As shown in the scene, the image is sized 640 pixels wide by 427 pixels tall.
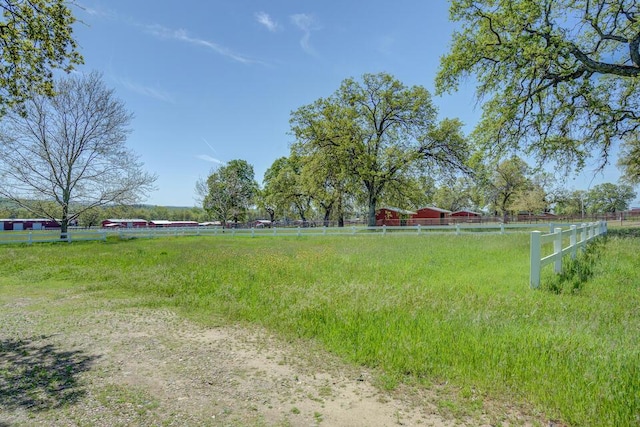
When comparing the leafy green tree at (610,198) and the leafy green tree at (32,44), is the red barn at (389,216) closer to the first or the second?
the leafy green tree at (32,44)

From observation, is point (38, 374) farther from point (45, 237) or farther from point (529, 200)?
point (529, 200)

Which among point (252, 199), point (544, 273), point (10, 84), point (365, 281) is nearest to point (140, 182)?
point (10, 84)

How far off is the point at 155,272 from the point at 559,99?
18683 mm

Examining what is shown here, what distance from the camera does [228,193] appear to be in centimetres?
5784

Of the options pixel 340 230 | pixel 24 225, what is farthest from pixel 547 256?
pixel 24 225

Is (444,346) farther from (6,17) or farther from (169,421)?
(6,17)

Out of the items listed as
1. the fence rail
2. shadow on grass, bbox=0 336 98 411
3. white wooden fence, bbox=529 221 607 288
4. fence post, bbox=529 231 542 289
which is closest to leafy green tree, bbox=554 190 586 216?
the fence rail

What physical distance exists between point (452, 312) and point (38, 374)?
5175 millimetres

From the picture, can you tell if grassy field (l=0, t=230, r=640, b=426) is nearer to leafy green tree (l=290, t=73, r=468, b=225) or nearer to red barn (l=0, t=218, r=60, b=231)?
leafy green tree (l=290, t=73, r=468, b=225)

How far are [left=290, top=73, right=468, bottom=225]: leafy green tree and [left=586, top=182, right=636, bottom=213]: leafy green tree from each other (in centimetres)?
8605

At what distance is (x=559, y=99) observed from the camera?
1599cm

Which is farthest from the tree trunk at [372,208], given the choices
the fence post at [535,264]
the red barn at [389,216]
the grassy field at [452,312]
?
the fence post at [535,264]

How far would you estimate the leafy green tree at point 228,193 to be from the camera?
57.9 metres

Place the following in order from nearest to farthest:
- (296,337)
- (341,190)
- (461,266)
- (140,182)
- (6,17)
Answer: (296,337) < (6,17) < (461,266) < (140,182) < (341,190)
